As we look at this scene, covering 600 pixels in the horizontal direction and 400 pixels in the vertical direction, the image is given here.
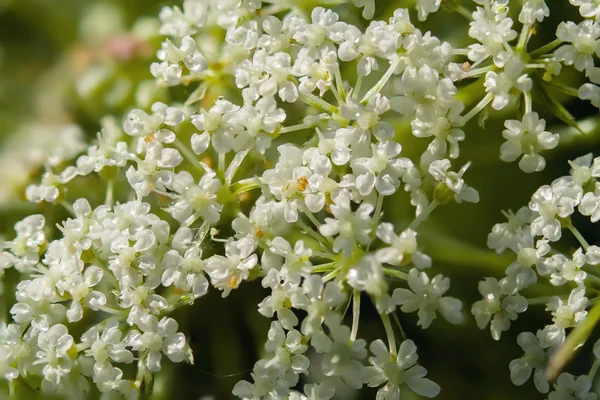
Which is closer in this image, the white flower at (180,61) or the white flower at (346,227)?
the white flower at (346,227)

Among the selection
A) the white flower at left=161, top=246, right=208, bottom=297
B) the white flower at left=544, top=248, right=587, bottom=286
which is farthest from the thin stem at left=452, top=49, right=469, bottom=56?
the white flower at left=161, top=246, right=208, bottom=297

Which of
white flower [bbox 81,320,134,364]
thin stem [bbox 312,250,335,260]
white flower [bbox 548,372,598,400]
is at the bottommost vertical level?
Result: white flower [bbox 548,372,598,400]

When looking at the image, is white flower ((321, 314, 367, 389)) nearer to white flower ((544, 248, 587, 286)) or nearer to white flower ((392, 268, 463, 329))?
white flower ((392, 268, 463, 329))

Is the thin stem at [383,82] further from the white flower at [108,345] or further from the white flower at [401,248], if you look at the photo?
the white flower at [108,345]

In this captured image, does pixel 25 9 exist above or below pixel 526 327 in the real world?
above

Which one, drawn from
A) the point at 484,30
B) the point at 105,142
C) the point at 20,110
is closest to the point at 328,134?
the point at 484,30

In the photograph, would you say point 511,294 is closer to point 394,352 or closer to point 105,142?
point 394,352

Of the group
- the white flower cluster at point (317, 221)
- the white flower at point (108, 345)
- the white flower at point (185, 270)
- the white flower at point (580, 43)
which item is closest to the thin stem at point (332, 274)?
the white flower cluster at point (317, 221)
